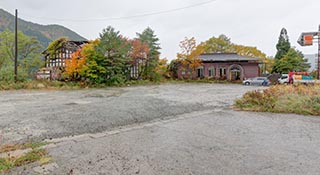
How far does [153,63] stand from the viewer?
23.2 meters

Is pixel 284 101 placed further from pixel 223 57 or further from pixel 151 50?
pixel 223 57

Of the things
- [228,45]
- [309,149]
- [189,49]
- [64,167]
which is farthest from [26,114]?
[228,45]

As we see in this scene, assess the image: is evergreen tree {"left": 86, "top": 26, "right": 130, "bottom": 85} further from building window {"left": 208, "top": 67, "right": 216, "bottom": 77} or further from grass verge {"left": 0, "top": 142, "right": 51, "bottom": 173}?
grass verge {"left": 0, "top": 142, "right": 51, "bottom": 173}

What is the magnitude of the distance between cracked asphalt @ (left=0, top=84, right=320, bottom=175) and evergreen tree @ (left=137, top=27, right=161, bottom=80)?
58.3 feet

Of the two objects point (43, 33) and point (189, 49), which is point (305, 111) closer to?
point (189, 49)

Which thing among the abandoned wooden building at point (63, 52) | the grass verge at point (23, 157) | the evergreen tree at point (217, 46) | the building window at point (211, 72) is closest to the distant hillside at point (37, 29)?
the abandoned wooden building at point (63, 52)

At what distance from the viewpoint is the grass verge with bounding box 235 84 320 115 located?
20.0 feet

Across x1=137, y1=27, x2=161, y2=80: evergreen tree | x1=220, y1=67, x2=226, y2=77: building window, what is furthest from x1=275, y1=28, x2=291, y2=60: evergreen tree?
x1=137, y1=27, x2=161, y2=80: evergreen tree

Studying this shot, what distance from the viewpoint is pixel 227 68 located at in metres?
26.7

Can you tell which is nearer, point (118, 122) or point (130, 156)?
point (130, 156)

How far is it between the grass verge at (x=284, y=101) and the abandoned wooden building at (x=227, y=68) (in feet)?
63.0

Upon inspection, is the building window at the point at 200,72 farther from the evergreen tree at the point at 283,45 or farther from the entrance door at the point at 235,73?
the evergreen tree at the point at 283,45

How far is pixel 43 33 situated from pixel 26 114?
1501 inches

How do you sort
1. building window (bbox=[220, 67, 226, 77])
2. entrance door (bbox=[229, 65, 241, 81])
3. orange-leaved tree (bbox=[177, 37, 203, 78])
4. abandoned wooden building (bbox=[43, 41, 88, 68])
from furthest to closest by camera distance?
building window (bbox=[220, 67, 226, 77]), entrance door (bbox=[229, 65, 241, 81]), orange-leaved tree (bbox=[177, 37, 203, 78]), abandoned wooden building (bbox=[43, 41, 88, 68])
